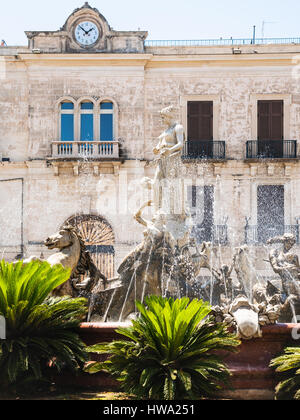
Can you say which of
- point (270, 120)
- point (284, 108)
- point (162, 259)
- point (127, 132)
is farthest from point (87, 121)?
point (162, 259)

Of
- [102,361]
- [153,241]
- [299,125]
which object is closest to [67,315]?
[102,361]

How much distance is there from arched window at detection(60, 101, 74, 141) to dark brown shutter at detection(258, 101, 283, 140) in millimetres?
7088

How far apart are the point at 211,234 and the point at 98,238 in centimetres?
417

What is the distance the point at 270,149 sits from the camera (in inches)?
1110

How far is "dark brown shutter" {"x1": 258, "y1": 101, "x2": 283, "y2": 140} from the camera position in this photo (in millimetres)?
28516

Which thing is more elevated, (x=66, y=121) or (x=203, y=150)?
(x=66, y=121)

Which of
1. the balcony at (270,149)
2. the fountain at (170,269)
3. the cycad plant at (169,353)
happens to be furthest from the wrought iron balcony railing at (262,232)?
the cycad plant at (169,353)

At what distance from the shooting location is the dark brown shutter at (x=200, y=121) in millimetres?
28547

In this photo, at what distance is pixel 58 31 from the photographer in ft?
93.3

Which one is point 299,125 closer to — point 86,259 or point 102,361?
point 86,259

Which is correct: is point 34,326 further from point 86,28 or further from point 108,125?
point 86,28

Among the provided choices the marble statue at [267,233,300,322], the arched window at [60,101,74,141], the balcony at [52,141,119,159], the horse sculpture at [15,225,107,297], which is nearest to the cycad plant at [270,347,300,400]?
the marble statue at [267,233,300,322]

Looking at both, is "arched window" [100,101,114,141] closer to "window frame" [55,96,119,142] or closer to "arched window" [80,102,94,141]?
"window frame" [55,96,119,142]
